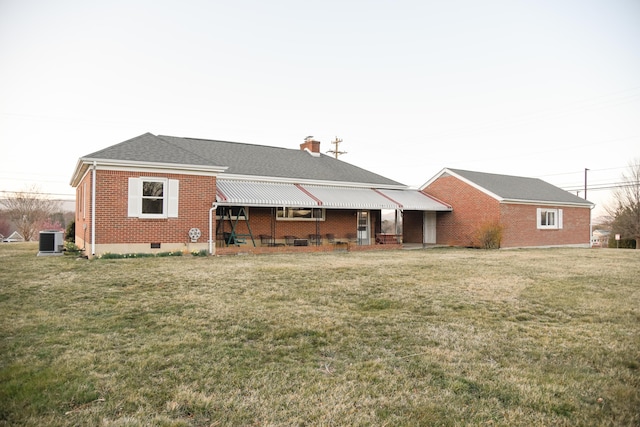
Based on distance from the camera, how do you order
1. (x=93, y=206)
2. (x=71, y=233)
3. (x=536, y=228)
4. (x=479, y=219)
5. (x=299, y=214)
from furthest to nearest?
(x=536, y=228), (x=479, y=219), (x=71, y=233), (x=299, y=214), (x=93, y=206)

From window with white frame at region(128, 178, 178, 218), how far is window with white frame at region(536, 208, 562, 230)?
2258cm

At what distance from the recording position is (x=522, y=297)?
28.5 feet

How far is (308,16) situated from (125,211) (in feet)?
38.7

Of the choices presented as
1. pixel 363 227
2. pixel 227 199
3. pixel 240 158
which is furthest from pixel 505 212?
pixel 227 199

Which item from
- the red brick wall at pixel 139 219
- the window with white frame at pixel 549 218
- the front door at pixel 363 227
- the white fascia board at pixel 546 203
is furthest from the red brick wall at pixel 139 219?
the window with white frame at pixel 549 218

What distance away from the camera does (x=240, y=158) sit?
2275 centimetres

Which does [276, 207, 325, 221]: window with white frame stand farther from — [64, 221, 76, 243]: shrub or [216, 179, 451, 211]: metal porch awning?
[64, 221, 76, 243]: shrub

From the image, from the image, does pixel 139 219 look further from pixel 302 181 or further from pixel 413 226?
pixel 413 226

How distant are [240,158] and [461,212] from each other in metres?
14.2

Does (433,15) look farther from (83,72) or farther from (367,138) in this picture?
(367,138)

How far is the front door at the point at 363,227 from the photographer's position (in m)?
24.7

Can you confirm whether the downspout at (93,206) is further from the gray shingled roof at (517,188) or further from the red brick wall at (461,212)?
the gray shingled roof at (517,188)

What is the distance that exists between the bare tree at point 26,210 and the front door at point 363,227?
3256 cm

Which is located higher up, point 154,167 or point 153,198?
point 154,167
